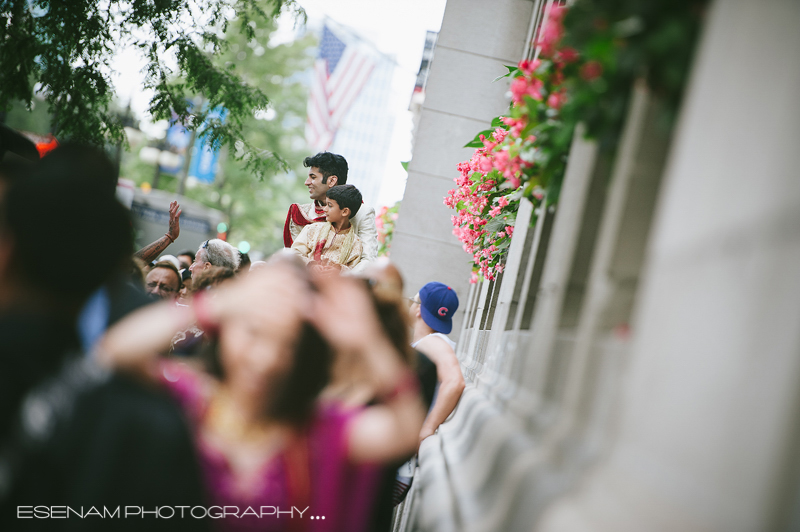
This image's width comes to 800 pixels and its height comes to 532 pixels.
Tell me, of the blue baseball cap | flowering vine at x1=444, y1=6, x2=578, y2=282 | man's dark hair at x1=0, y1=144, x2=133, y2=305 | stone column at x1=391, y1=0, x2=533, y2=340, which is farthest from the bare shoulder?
stone column at x1=391, y1=0, x2=533, y2=340

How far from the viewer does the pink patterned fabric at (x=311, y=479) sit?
1.80 m

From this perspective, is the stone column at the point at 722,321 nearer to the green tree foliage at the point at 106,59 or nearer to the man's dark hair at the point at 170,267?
the man's dark hair at the point at 170,267

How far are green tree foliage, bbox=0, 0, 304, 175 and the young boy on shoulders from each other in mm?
3294

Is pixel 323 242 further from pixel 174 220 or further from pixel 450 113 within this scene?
pixel 450 113

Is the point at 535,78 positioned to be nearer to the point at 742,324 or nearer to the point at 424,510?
the point at 742,324

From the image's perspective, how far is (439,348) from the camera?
4117mm

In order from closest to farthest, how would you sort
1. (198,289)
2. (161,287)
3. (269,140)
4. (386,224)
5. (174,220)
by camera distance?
(198,289)
(161,287)
(174,220)
(386,224)
(269,140)

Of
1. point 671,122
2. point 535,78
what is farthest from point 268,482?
point 535,78

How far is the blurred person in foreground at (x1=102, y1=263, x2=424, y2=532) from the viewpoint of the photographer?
1808 millimetres

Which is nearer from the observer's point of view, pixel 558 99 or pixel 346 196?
pixel 558 99

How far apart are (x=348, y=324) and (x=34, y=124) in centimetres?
2724

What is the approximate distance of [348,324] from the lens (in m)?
2.04

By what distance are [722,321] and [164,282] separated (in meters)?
4.46

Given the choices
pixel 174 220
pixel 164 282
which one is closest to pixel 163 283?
pixel 164 282
